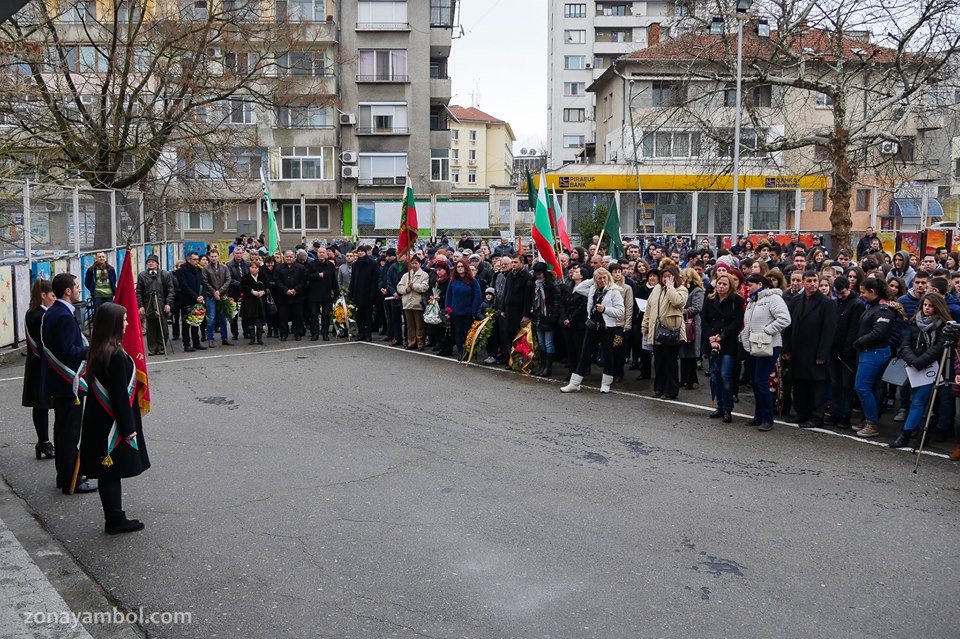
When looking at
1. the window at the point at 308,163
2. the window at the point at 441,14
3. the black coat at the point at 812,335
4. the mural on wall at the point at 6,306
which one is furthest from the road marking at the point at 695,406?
the window at the point at 441,14

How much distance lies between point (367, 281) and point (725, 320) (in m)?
9.15

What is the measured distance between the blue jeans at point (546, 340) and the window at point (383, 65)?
3953 cm

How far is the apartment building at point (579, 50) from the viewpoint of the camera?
86.6 m

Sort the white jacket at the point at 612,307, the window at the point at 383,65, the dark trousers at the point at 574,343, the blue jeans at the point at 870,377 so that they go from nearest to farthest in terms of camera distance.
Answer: the blue jeans at the point at 870,377
the white jacket at the point at 612,307
the dark trousers at the point at 574,343
the window at the point at 383,65

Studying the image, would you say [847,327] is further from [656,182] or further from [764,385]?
[656,182]

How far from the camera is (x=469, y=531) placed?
6.88 m

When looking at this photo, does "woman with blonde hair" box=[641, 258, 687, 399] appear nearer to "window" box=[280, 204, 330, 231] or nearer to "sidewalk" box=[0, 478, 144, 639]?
"sidewalk" box=[0, 478, 144, 639]

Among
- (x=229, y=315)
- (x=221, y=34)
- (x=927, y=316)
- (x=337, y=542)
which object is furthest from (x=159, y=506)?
(x=221, y=34)

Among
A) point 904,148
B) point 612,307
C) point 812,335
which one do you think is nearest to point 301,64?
point 904,148

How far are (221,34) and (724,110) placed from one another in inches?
917

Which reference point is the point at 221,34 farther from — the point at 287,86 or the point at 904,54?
the point at 904,54

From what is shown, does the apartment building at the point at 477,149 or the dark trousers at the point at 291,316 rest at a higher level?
the apartment building at the point at 477,149

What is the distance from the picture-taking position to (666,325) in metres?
12.4

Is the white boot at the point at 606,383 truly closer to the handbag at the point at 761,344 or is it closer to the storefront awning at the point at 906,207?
the handbag at the point at 761,344
